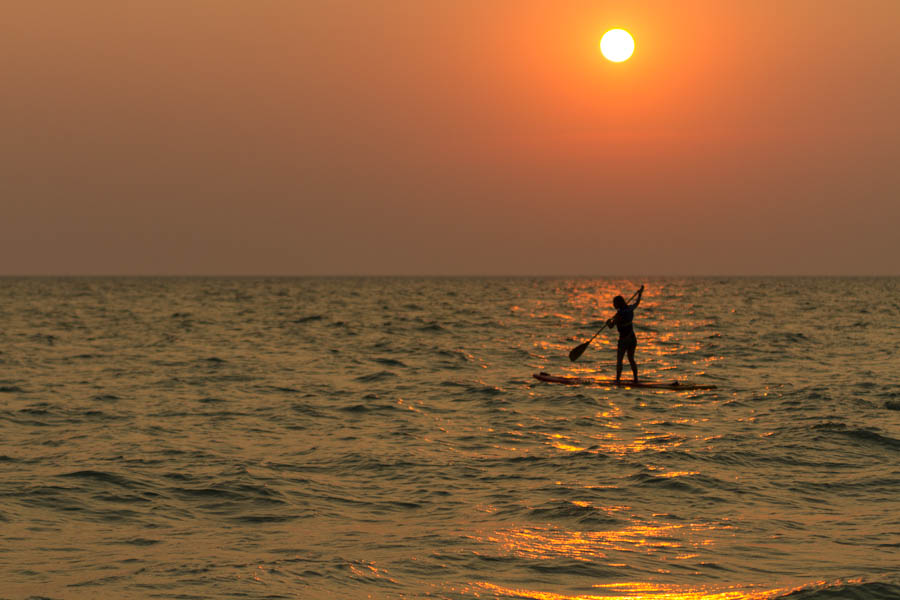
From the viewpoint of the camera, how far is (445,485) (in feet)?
40.5

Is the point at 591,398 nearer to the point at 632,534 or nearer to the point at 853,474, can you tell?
the point at 853,474

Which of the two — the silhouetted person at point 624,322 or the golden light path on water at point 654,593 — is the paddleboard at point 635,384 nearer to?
the silhouetted person at point 624,322

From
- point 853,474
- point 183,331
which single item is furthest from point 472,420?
point 183,331

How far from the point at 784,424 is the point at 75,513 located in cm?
1198

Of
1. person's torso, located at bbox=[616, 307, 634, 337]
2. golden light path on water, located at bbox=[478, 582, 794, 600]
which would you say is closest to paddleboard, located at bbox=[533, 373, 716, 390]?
person's torso, located at bbox=[616, 307, 634, 337]

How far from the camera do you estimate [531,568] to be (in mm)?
8695

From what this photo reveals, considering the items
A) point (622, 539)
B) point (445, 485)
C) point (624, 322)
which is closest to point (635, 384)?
point (624, 322)

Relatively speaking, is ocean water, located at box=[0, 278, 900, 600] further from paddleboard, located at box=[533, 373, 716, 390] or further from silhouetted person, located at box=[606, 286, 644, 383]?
silhouetted person, located at box=[606, 286, 644, 383]

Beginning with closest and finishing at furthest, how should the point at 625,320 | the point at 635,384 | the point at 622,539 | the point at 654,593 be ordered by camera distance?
the point at 654,593
the point at 622,539
the point at 625,320
the point at 635,384

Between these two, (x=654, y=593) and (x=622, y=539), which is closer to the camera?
(x=654, y=593)

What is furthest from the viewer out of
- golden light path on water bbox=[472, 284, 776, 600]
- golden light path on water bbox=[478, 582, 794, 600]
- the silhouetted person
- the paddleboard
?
the paddleboard

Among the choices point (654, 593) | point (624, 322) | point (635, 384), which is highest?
point (624, 322)

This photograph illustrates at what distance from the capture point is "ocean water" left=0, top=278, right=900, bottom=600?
27.9ft

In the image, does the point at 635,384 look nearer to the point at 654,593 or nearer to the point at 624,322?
the point at 624,322
